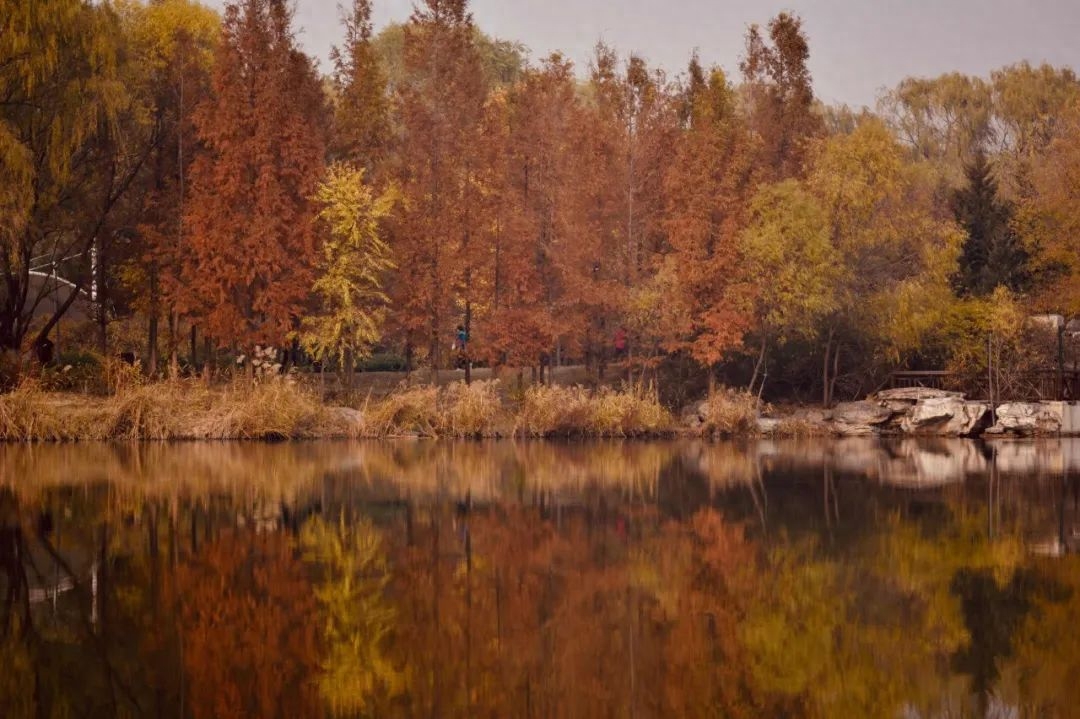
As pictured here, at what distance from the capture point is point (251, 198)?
32.4 meters

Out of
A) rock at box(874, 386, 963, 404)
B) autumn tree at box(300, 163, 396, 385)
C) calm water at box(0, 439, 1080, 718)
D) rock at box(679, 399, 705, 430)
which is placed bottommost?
calm water at box(0, 439, 1080, 718)

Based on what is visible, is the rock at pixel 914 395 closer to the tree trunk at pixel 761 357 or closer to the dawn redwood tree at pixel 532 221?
the tree trunk at pixel 761 357

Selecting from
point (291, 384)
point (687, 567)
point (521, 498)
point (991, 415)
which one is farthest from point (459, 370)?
point (687, 567)

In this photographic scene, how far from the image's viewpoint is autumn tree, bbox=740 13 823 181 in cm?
3878

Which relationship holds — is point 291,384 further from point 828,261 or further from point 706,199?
point 828,261

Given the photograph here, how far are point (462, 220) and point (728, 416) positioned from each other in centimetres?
918

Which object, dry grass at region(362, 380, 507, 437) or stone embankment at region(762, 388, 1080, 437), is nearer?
dry grass at region(362, 380, 507, 437)

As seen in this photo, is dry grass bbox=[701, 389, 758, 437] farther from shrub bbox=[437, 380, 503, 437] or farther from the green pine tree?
the green pine tree

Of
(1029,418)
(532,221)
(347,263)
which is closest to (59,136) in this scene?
(347,263)

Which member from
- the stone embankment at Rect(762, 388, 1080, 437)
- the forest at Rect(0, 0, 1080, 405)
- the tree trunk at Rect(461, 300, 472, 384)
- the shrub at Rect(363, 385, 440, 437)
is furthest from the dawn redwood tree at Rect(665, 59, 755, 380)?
the shrub at Rect(363, 385, 440, 437)

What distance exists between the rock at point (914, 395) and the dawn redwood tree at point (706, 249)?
494cm

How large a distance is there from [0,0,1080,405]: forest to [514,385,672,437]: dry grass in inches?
117

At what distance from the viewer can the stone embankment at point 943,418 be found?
33125 mm

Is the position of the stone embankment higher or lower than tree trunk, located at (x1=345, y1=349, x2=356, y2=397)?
lower
